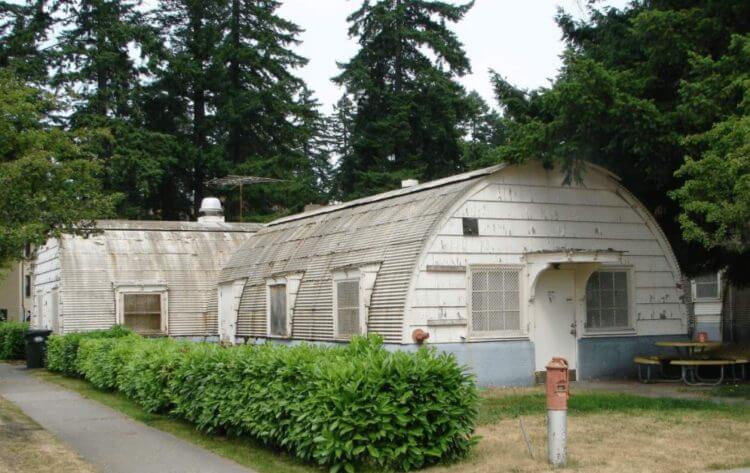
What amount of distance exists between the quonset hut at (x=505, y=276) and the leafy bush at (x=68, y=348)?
177 inches

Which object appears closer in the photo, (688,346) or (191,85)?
(688,346)

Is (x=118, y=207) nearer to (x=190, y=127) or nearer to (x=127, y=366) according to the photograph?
(x=190, y=127)

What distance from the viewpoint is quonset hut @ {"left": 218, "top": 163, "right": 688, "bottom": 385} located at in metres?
16.6

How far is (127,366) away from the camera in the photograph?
16656 mm

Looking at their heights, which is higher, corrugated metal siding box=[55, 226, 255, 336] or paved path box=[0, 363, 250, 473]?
corrugated metal siding box=[55, 226, 255, 336]

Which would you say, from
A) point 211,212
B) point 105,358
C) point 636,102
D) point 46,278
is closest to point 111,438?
point 105,358

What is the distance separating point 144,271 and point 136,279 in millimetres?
401

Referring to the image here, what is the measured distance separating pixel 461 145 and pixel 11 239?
25756 mm

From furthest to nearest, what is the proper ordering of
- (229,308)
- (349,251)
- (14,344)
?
(14,344)
(229,308)
(349,251)

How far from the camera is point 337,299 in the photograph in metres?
18.5

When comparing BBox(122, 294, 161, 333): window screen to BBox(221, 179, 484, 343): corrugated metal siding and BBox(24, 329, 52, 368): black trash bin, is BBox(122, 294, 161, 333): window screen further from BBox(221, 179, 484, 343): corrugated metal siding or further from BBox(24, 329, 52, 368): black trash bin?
BBox(24, 329, 52, 368): black trash bin

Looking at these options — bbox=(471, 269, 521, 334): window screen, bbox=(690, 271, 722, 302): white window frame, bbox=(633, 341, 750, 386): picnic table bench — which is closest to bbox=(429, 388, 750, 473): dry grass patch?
bbox=(471, 269, 521, 334): window screen

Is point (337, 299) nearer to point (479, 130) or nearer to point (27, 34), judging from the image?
point (27, 34)

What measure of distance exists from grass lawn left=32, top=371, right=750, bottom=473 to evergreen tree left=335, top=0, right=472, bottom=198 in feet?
73.5
